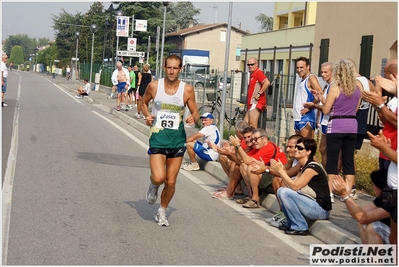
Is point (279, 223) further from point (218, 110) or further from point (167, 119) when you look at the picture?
point (218, 110)

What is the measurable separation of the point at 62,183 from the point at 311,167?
13.9 feet

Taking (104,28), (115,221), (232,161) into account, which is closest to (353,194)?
(232,161)

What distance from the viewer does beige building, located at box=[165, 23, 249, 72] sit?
303 feet

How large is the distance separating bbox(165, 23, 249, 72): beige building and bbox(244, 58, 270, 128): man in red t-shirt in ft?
257

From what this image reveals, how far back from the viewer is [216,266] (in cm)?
626

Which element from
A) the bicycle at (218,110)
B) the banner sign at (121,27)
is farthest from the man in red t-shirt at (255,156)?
the banner sign at (121,27)

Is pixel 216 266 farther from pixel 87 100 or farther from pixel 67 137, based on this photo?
pixel 87 100

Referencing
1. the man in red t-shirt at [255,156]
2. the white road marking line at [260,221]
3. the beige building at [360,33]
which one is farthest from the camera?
the beige building at [360,33]

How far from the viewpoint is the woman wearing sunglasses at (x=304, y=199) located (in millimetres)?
7777

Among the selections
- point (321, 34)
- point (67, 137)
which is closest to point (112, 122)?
point (67, 137)

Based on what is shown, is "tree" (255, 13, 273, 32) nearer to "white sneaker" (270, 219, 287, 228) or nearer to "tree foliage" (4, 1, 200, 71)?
"tree foliage" (4, 1, 200, 71)

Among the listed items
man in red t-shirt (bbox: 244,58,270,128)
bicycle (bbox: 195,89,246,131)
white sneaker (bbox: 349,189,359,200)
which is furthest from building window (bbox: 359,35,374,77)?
white sneaker (bbox: 349,189,359,200)

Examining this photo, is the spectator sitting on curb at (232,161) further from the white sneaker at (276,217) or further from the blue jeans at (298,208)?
the blue jeans at (298,208)

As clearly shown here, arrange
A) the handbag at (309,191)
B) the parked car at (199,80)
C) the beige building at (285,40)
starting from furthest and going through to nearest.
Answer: the beige building at (285,40)
the parked car at (199,80)
the handbag at (309,191)
